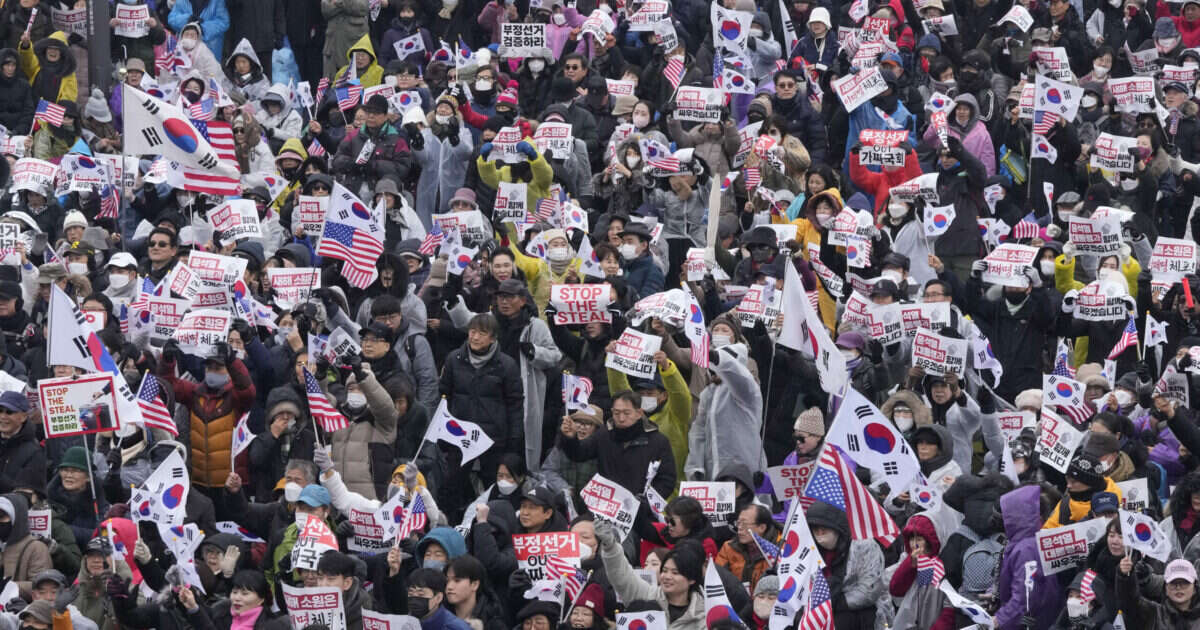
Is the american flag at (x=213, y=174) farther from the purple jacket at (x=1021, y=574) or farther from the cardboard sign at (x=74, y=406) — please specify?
the purple jacket at (x=1021, y=574)

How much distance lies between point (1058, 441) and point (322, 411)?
438 cm

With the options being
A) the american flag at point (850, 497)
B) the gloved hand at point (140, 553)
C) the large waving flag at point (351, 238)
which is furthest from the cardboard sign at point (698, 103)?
the gloved hand at point (140, 553)

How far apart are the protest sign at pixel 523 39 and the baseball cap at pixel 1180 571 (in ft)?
32.8

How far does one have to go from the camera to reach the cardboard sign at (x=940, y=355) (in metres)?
18.1

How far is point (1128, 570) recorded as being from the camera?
1514cm

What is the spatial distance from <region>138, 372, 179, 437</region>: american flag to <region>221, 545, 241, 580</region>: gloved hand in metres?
1.22

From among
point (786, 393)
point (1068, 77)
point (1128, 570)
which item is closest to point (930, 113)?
point (1068, 77)

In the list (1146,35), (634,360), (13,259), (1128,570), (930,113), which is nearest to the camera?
(1128,570)

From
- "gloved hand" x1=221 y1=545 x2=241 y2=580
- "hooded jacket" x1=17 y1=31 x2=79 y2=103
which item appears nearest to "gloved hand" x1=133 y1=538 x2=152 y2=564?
"gloved hand" x1=221 y1=545 x2=241 y2=580

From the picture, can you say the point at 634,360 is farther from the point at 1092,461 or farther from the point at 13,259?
the point at 13,259

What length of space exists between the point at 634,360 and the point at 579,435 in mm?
578

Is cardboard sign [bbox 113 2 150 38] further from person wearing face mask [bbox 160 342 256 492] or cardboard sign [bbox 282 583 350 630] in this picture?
cardboard sign [bbox 282 583 350 630]

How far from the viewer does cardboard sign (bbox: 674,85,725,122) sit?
2195cm

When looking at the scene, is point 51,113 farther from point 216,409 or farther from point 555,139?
point 216,409
